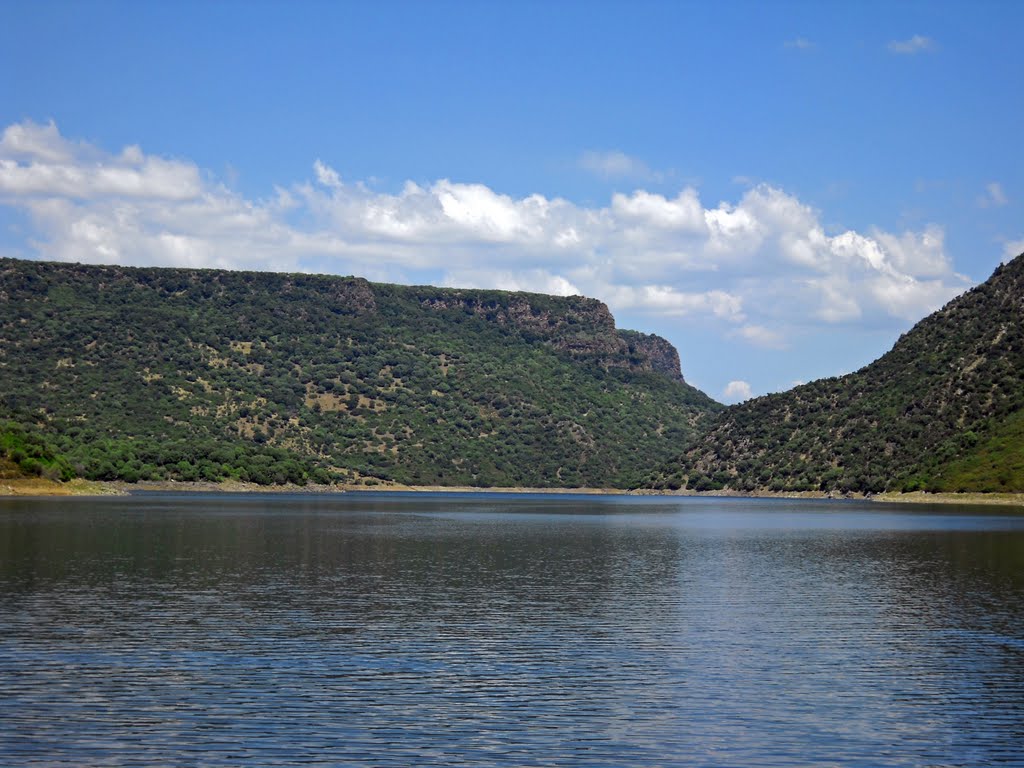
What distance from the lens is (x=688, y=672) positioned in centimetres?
3731

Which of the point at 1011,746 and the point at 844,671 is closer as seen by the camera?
the point at 1011,746

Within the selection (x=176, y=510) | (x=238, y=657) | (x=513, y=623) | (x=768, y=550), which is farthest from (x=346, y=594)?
(x=176, y=510)

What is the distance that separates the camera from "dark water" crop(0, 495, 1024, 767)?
91.4 ft

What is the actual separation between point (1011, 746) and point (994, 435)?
175 metres

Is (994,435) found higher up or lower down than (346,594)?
higher up

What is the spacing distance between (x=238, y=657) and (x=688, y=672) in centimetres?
1446

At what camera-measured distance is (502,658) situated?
130 feet

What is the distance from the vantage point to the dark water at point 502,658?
2786 cm

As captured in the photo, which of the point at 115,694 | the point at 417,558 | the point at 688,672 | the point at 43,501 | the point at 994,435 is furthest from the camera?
the point at 994,435

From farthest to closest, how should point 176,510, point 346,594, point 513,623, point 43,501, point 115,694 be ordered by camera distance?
point 43,501 < point 176,510 < point 346,594 < point 513,623 < point 115,694

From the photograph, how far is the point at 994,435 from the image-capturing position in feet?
625

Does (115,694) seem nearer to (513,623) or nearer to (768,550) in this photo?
(513,623)

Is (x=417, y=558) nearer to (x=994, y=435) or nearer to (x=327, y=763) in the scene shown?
(x=327, y=763)

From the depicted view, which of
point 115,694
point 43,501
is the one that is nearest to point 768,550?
point 115,694
